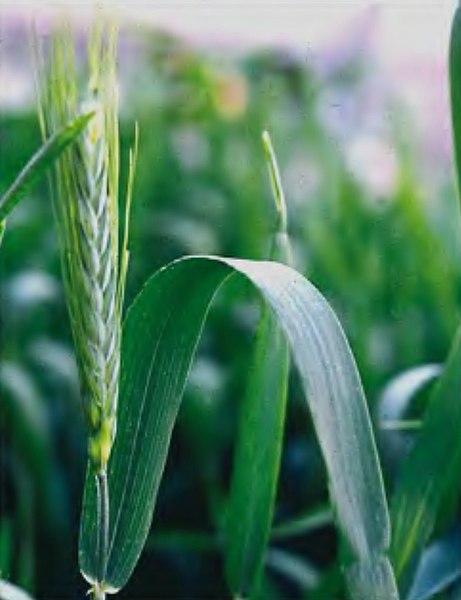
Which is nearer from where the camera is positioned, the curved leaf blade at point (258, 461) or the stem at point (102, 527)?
the stem at point (102, 527)

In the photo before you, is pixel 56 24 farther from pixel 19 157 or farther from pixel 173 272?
pixel 19 157

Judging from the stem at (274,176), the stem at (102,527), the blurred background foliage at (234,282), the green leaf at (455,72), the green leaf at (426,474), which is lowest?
the blurred background foliage at (234,282)

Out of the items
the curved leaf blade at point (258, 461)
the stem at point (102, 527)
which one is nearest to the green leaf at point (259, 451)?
the curved leaf blade at point (258, 461)

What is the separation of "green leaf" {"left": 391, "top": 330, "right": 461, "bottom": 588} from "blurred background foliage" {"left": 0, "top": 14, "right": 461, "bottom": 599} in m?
0.08

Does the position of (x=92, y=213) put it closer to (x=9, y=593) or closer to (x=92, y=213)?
(x=92, y=213)

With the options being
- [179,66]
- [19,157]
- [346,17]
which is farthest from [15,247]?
[346,17]

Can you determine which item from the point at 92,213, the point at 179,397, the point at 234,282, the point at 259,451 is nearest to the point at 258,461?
Answer: the point at 259,451

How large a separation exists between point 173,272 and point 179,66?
1.53 meters

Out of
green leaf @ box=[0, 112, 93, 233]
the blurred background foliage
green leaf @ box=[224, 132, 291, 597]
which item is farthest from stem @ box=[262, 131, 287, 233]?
the blurred background foliage

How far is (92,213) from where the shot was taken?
0.48 m

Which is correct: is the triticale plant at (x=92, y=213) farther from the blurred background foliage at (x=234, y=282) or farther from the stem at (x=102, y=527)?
the blurred background foliage at (x=234, y=282)

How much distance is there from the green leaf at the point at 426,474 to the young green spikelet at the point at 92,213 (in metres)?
0.23

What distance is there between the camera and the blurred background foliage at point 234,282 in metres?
1.22

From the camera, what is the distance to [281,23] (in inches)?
81.0
